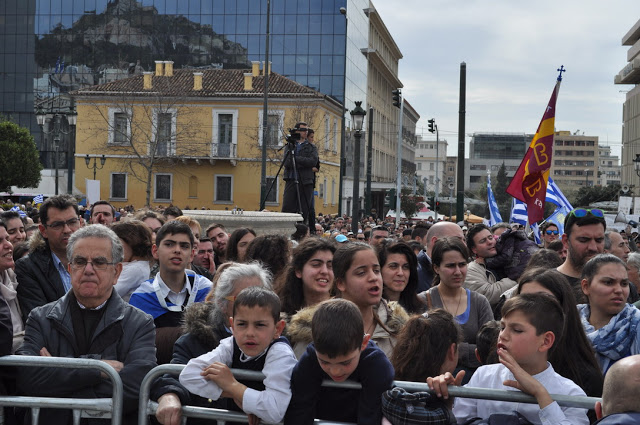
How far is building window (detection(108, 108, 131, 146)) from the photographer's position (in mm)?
51156

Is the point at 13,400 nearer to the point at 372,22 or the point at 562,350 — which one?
the point at 562,350

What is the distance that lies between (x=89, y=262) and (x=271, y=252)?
79.6 inches

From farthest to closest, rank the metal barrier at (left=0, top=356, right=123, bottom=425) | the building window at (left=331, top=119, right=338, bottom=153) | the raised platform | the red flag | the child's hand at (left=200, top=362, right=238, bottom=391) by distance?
the building window at (left=331, top=119, right=338, bottom=153) < the raised platform < the red flag < the metal barrier at (left=0, top=356, right=123, bottom=425) < the child's hand at (left=200, top=362, right=238, bottom=391)

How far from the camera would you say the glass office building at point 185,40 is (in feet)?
201

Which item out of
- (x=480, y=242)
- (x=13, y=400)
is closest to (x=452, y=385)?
(x=13, y=400)

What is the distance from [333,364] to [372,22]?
234 feet

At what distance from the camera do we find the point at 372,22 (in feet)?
237

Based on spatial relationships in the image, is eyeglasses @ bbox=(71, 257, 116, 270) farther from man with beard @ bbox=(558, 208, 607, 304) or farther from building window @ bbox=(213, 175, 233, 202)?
building window @ bbox=(213, 175, 233, 202)

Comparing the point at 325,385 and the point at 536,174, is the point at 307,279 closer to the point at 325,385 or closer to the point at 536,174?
the point at 325,385

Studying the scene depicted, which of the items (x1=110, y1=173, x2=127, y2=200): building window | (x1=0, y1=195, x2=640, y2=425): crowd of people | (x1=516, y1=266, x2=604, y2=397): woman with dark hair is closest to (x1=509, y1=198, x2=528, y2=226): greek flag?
(x1=0, y1=195, x2=640, y2=425): crowd of people

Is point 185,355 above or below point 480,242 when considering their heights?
below

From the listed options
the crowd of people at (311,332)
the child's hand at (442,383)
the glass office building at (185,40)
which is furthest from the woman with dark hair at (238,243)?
the glass office building at (185,40)

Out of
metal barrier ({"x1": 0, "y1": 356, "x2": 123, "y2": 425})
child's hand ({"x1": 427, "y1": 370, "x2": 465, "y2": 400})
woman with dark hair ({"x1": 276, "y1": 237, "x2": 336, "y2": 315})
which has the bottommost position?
metal barrier ({"x1": 0, "y1": 356, "x2": 123, "y2": 425})

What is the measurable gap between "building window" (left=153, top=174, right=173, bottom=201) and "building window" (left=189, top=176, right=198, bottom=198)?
1.40 m
